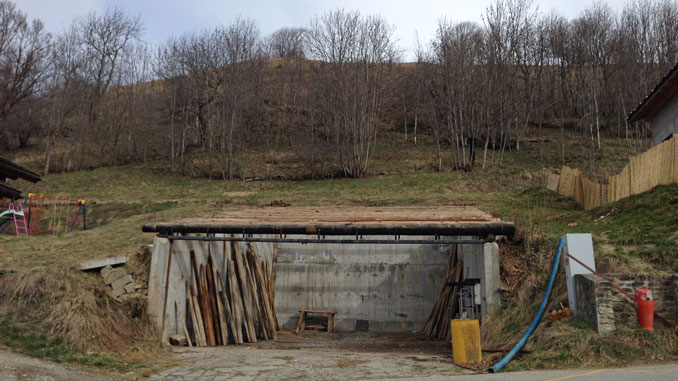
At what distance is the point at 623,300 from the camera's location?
923 cm

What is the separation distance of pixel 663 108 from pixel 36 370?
64.5 ft

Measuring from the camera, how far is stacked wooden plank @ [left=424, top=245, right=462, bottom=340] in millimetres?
15930

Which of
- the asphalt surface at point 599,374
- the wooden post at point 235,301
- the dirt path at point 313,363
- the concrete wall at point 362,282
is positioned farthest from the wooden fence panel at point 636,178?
the wooden post at point 235,301

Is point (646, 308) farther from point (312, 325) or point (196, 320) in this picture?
point (312, 325)

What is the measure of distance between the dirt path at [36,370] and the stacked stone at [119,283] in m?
2.82

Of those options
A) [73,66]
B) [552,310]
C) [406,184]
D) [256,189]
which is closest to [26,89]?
[73,66]

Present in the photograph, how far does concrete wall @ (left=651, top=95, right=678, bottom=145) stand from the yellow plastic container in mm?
11709

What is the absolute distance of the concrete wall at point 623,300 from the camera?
30.1 feet

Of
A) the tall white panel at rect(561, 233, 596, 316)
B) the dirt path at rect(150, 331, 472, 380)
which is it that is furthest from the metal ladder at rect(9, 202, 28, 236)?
the tall white panel at rect(561, 233, 596, 316)

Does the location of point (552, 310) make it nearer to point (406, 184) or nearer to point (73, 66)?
point (406, 184)

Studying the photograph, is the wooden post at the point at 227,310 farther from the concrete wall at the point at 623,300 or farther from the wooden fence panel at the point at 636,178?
the wooden fence panel at the point at 636,178

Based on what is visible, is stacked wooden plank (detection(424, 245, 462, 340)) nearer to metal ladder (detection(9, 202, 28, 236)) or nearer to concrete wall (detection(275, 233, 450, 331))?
concrete wall (detection(275, 233, 450, 331))

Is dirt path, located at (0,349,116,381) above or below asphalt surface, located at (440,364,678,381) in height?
below

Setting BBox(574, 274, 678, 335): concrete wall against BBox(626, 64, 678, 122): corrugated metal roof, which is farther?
BBox(626, 64, 678, 122): corrugated metal roof
